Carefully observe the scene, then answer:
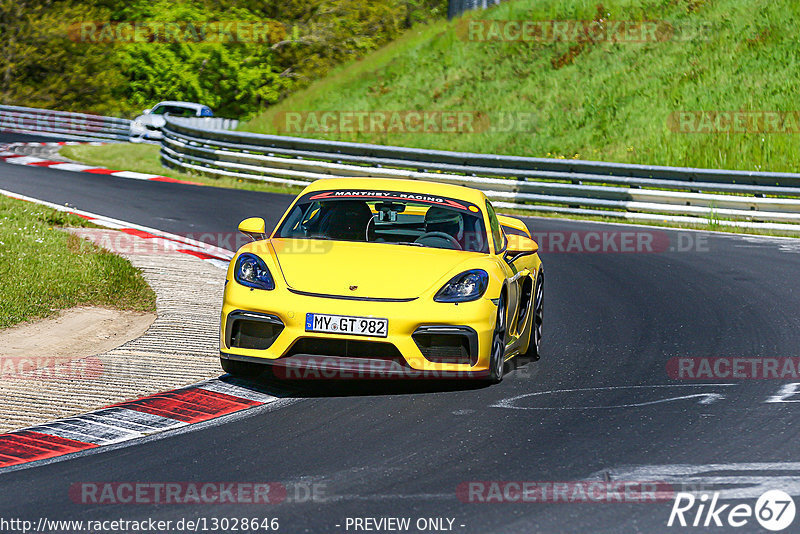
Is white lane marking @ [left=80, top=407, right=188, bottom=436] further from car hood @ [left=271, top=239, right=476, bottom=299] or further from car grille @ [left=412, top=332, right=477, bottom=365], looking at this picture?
car grille @ [left=412, top=332, right=477, bottom=365]

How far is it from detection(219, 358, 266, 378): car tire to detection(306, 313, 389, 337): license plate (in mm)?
631

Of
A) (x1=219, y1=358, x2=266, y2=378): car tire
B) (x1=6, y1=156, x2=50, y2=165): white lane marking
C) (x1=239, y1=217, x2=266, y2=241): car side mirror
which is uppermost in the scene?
(x1=6, y1=156, x2=50, y2=165): white lane marking

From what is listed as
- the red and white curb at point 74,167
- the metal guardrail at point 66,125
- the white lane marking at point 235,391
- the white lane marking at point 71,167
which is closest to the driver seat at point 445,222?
the white lane marking at point 235,391

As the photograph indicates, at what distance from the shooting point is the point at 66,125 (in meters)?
42.3

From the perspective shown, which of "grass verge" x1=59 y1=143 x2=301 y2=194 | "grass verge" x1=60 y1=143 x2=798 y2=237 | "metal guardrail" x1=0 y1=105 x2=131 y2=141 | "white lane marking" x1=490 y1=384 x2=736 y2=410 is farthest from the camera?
"metal guardrail" x1=0 y1=105 x2=131 y2=141

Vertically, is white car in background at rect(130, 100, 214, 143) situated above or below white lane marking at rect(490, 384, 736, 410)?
above

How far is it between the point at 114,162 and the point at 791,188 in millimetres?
16961

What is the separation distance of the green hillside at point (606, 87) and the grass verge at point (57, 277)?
51.0ft

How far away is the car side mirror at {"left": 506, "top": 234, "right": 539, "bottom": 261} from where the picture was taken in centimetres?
823

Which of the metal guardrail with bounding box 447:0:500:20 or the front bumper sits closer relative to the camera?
the front bumper

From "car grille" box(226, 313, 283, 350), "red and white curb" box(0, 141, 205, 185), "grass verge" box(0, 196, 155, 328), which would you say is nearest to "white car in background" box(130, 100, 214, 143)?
"red and white curb" box(0, 141, 205, 185)

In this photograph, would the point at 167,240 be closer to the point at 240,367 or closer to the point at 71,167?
the point at 240,367

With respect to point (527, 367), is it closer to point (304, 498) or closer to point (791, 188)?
point (304, 498)

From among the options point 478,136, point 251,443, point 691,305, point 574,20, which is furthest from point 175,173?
point 251,443
